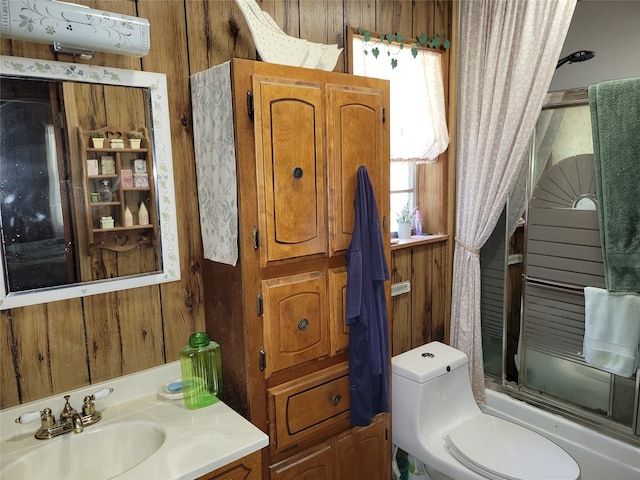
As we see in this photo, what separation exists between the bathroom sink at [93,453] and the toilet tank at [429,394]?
Answer: 107cm

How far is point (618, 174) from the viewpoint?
6.00 feet

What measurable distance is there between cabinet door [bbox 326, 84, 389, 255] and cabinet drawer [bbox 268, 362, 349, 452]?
18.2 inches

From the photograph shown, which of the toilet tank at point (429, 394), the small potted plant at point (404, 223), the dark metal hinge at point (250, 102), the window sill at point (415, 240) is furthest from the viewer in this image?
the small potted plant at point (404, 223)

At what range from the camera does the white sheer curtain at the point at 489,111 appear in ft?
6.70

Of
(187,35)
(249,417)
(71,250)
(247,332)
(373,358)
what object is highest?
(187,35)

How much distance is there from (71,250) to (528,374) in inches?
85.3

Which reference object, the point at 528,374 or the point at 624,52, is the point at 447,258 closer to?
the point at 528,374

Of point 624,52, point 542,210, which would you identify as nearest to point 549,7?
point 624,52

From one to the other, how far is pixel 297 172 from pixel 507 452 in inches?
53.7

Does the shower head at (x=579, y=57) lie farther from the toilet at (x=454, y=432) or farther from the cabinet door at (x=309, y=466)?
the cabinet door at (x=309, y=466)

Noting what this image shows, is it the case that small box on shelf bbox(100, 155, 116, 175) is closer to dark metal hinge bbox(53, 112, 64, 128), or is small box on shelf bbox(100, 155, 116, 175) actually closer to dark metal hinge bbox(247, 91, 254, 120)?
dark metal hinge bbox(53, 112, 64, 128)

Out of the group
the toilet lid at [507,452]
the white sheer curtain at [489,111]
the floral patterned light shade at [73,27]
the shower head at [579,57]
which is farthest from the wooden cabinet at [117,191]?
the shower head at [579,57]

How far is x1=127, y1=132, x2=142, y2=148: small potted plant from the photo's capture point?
149 centimetres

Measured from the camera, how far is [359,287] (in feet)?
5.28
